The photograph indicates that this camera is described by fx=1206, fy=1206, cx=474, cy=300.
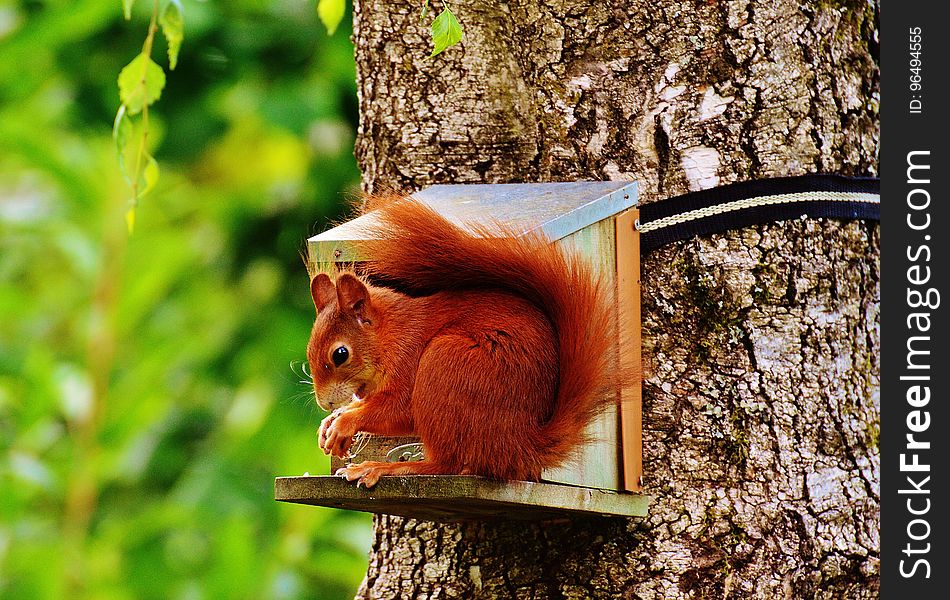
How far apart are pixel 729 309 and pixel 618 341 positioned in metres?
0.21

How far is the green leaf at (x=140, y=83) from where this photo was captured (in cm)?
182

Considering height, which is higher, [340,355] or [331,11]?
[331,11]

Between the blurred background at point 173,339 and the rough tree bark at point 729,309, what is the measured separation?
4.94 ft

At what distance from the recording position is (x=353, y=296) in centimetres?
159

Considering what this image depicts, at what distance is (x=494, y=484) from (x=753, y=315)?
488mm

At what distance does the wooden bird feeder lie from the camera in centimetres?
157

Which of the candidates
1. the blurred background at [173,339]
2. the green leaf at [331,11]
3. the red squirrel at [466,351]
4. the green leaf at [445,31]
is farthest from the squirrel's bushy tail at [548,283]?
the blurred background at [173,339]

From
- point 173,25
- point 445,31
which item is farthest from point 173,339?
point 445,31

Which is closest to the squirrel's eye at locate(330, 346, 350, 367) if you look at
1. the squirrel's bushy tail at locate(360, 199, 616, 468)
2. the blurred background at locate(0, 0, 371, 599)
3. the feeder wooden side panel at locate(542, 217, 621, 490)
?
the squirrel's bushy tail at locate(360, 199, 616, 468)

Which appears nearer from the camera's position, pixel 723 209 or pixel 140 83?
pixel 723 209

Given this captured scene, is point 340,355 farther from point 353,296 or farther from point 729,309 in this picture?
point 729,309

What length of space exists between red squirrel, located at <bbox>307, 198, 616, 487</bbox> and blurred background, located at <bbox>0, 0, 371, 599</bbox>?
1586 mm

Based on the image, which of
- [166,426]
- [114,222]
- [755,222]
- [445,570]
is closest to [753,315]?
[755,222]

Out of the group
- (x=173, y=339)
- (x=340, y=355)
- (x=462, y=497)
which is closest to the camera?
(x=462, y=497)
